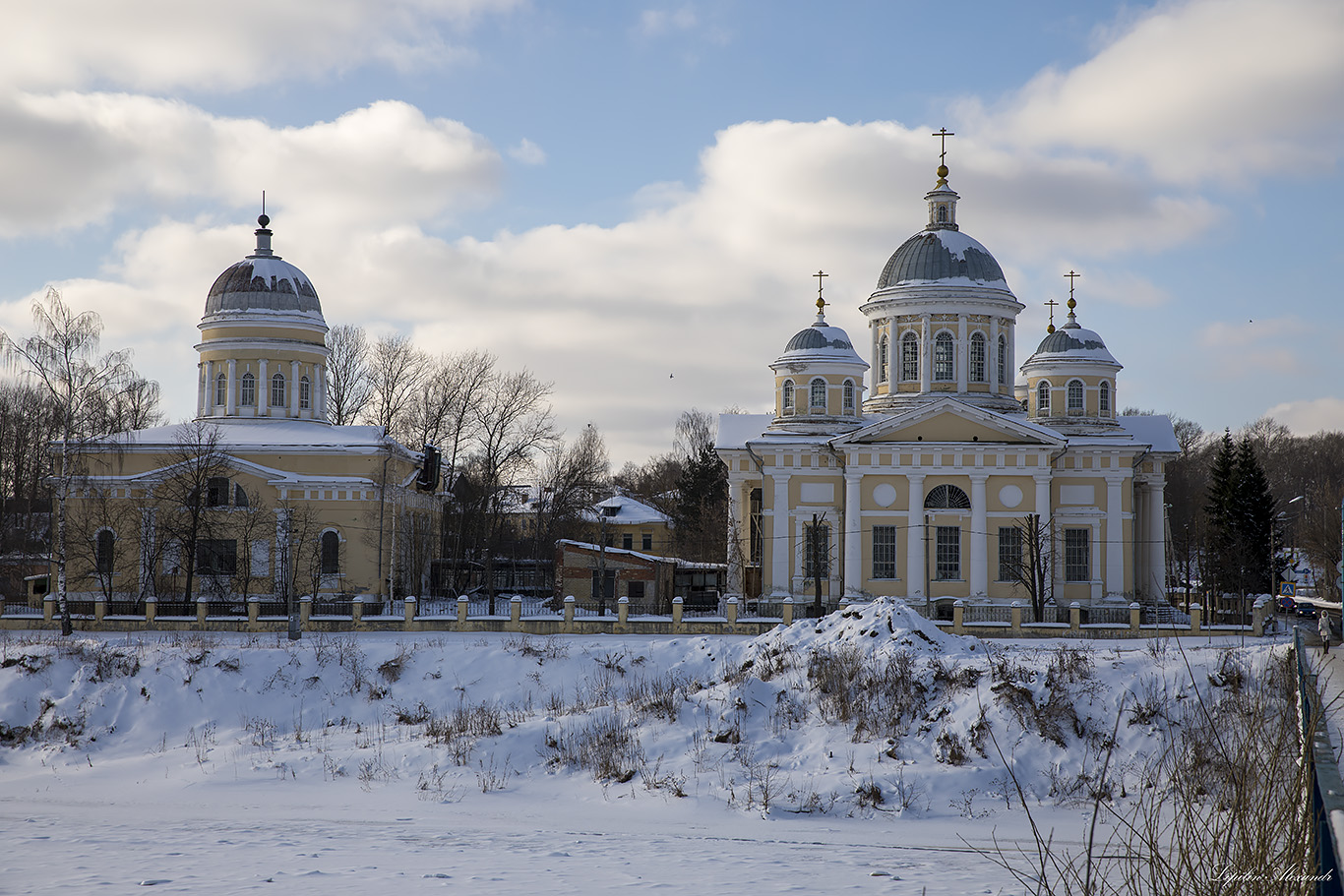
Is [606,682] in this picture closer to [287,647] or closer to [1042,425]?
[287,647]

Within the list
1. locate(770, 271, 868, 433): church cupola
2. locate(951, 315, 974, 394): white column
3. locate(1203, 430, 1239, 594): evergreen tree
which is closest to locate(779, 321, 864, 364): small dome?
locate(770, 271, 868, 433): church cupola

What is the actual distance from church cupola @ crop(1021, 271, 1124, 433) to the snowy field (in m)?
21.4

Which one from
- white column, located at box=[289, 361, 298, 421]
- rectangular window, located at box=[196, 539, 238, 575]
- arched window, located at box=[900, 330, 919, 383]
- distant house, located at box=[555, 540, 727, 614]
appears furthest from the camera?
white column, located at box=[289, 361, 298, 421]

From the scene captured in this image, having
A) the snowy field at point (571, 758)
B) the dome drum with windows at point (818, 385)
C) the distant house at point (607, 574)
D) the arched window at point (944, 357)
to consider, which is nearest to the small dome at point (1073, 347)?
the arched window at point (944, 357)

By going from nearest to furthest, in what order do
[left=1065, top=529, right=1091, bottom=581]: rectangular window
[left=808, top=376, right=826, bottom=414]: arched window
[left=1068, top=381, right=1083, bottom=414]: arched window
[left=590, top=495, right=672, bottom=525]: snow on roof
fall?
1. [left=1065, top=529, right=1091, bottom=581]: rectangular window
2. [left=808, top=376, right=826, bottom=414]: arched window
3. [left=1068, top=381, right=1083, bottom=414]: arched window
4. [left=590, top=495, right=672, bottom=525]: snow on roof

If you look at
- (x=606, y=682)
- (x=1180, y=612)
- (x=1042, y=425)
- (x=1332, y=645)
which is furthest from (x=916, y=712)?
(x=1042, y=425)

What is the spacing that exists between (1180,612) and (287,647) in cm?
2737

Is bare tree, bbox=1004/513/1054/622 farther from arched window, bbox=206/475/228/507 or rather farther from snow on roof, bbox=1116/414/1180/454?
arched window, bbox=206/475/228/507

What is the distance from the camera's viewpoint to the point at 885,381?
143 ft

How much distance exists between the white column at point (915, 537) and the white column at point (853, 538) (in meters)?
1.50

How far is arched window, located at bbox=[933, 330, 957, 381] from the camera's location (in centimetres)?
4231

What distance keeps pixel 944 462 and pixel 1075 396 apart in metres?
7.98

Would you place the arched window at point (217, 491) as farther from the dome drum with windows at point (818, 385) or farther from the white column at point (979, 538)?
the white column at point (979, 538)

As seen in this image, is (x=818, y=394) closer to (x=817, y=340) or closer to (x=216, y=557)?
(x=817, y=340)
